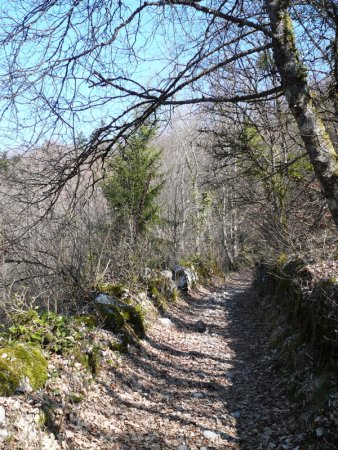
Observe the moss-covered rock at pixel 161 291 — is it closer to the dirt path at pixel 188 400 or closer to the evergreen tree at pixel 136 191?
the evergreen tree at pixel 136 191

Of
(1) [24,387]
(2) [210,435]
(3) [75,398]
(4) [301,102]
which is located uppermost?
(4) [301,102]

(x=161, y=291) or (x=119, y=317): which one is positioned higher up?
(x=161, y=291)

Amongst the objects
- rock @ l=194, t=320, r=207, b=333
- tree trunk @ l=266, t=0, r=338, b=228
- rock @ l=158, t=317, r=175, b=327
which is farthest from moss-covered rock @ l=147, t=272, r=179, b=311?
tree trunk @ l=266, t=0, r=338, b=228

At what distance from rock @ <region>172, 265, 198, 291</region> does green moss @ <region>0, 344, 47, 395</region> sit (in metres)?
10.6

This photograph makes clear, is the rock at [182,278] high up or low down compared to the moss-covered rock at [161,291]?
up

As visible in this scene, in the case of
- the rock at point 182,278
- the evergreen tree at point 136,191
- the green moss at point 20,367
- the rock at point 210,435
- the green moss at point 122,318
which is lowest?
the rock at point 210,435

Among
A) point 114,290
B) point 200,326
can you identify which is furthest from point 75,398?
point 200,326

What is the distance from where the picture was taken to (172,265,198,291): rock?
1555cm

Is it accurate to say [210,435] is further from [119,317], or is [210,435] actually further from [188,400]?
[119,317]

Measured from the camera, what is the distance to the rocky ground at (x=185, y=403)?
4.46 meters

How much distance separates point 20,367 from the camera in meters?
4.38

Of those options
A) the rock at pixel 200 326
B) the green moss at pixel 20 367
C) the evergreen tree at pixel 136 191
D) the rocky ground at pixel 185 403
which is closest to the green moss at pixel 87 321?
the rocky ground at pixel 185 403

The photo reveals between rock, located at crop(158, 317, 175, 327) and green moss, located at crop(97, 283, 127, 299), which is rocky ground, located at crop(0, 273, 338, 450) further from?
green moss, located at crop(97, 283, 127, 299)

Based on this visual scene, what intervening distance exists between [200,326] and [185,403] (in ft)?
16.2
